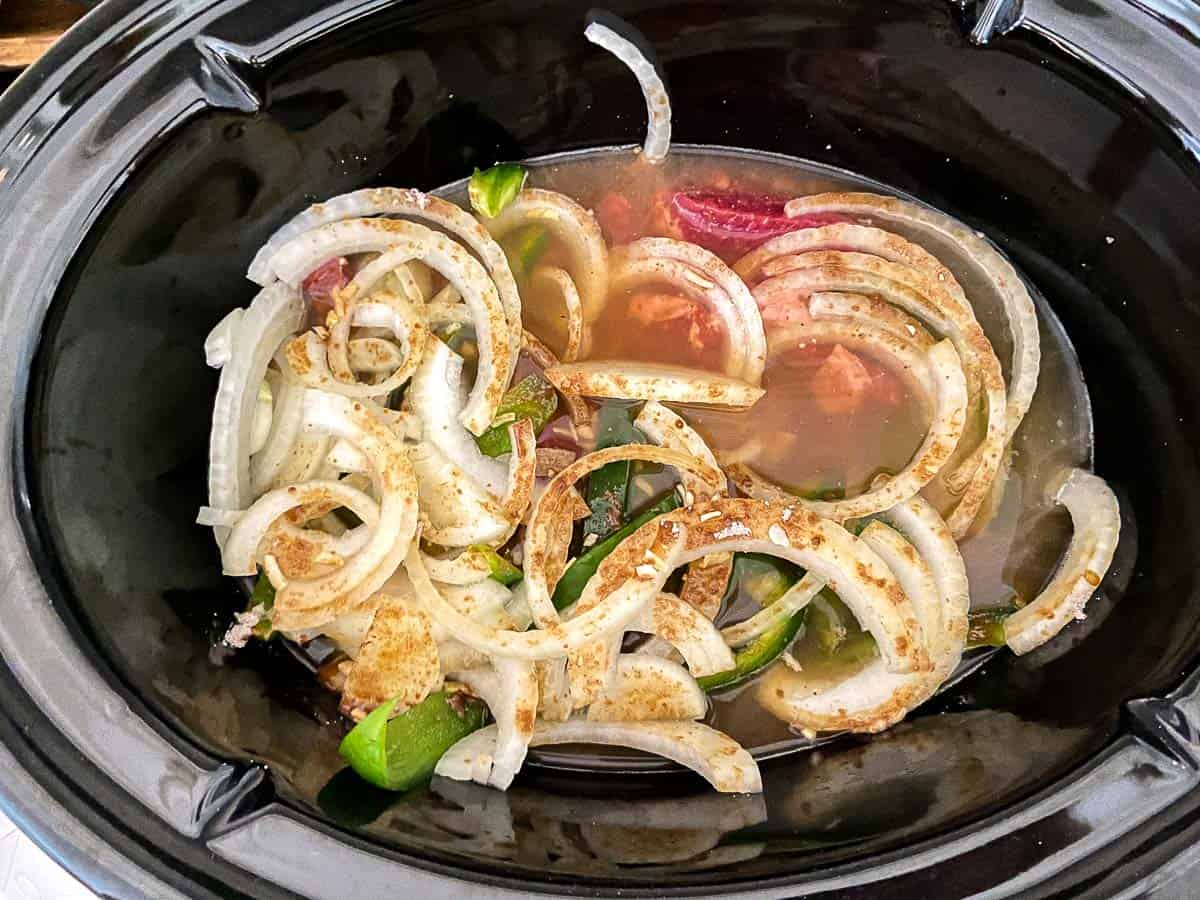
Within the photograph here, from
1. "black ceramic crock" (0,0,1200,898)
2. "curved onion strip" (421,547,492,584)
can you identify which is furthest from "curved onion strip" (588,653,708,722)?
"curved onion strip" (421,547,492,584)

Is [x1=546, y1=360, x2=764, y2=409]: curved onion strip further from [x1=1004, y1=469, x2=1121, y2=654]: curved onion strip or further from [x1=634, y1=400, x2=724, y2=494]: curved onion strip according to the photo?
[x1=1004, y1=469, x2=1121, y2=654]: curved onion strip

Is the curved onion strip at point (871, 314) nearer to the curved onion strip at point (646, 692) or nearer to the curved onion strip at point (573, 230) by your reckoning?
the curved onion strip at point (573, 230)

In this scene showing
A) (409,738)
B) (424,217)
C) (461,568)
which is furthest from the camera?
(424,217)

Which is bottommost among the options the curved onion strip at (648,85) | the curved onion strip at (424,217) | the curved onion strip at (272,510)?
the curved onion strip at (272,510)

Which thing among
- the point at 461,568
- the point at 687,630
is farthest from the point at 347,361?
the point at 687,630

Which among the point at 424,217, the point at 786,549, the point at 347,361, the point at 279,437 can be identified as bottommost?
the point at 786,549

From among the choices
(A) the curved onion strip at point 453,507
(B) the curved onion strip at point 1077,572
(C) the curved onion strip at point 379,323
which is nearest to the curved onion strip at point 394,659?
(A) the curved onion strip at point 453,507

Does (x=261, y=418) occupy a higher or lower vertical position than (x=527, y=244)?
lower

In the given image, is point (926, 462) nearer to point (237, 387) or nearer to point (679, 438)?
point (679, 438)
